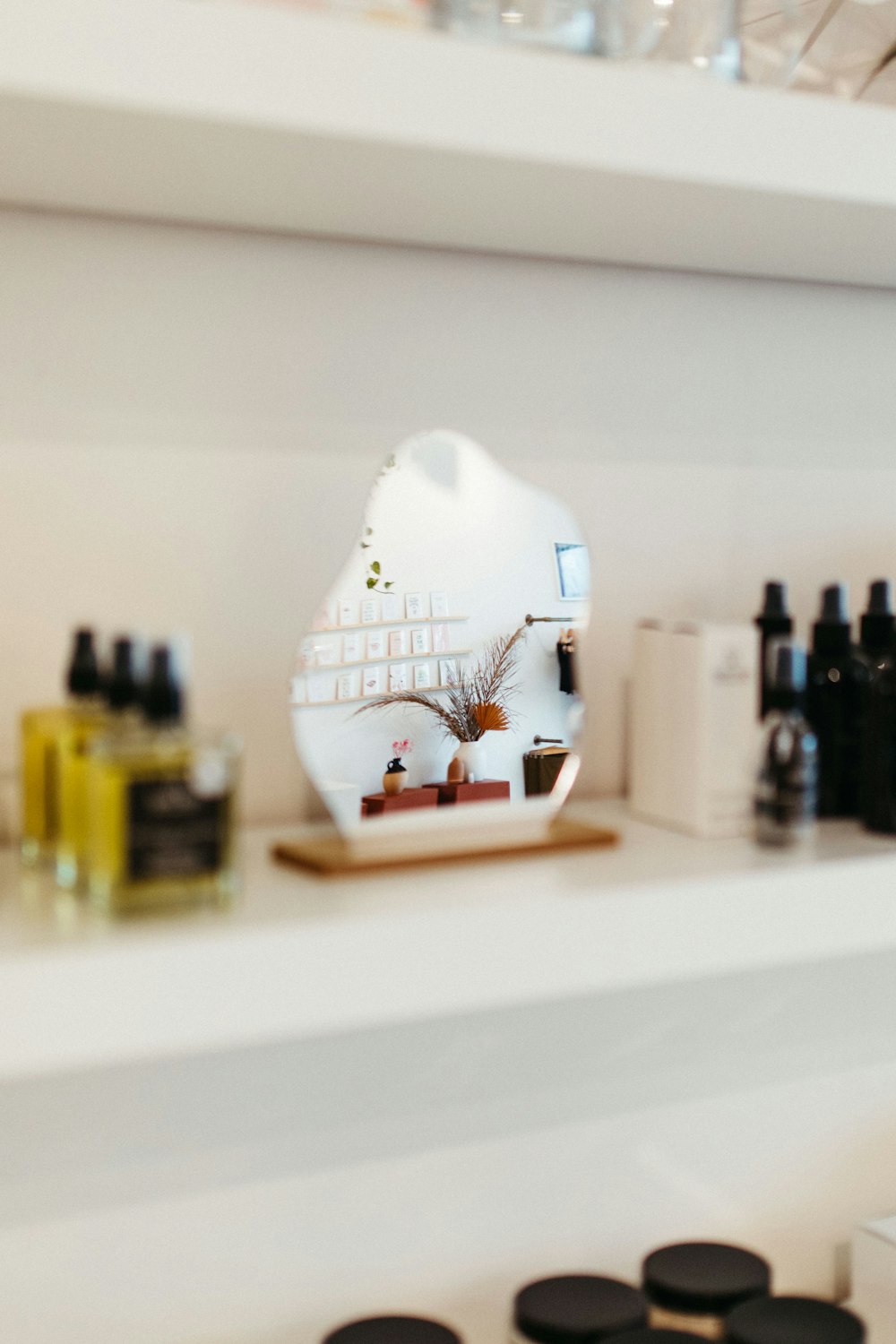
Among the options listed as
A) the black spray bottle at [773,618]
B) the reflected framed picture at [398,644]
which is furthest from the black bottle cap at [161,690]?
the black spray bottle at [773,618]

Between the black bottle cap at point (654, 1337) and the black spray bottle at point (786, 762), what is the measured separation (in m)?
0.34

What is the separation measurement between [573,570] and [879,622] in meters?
0.23

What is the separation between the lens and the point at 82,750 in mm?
675

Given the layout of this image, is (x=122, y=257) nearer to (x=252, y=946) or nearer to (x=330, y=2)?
(x=330, y=2)

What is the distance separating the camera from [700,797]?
838 millimetres

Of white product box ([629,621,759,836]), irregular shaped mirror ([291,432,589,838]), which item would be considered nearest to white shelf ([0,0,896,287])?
irregular shaped mirror ([291,432,589,838])

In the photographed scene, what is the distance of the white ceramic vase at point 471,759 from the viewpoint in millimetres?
822

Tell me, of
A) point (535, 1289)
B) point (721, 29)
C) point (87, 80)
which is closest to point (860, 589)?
point (721, 29)

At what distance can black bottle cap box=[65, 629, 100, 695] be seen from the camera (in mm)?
711

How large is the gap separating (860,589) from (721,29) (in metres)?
0.47

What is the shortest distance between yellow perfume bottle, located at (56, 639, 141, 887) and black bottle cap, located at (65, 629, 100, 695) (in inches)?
0.8

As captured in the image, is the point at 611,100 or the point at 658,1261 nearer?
the point at 611,100

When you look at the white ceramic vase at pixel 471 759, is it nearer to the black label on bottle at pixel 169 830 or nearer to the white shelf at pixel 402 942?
the white shelf at pixel 402 942

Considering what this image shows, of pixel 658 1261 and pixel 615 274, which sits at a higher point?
pixel 615 274
